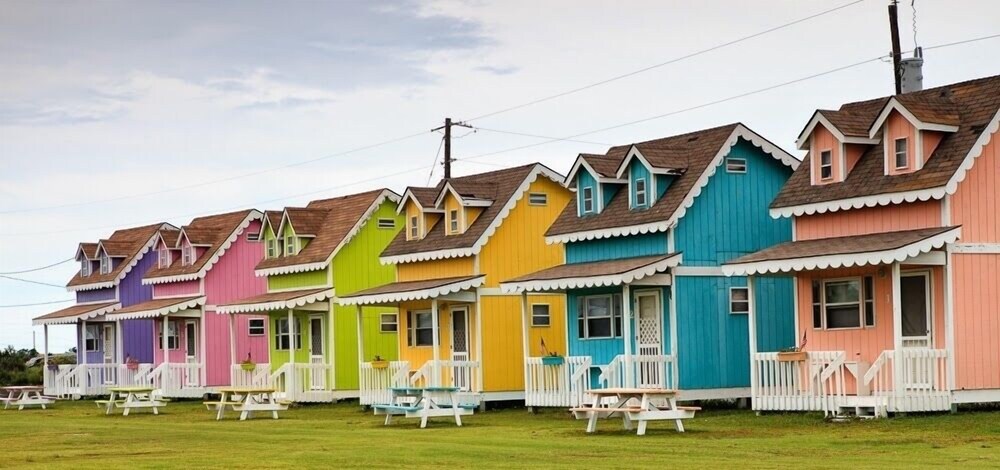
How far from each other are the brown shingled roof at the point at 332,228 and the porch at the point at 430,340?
16.8 ft

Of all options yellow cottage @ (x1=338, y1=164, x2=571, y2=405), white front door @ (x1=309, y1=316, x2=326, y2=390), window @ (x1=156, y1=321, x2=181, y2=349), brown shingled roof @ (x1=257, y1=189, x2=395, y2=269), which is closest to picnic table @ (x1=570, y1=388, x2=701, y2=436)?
yellow cottage @ (x1=338, y1=164, x2=571, y2=405)

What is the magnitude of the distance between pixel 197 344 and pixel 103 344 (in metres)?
9.46

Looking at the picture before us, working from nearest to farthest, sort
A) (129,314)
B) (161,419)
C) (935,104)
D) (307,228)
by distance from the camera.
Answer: (935,104) < (161,419) < (307,228) < (129,314)

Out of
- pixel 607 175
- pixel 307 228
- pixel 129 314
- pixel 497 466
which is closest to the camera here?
pixel 497 466

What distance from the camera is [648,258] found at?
35.2 meters

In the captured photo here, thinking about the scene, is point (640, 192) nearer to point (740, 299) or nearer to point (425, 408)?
point (740, 299)

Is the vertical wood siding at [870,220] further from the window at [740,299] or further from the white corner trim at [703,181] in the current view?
the window at [740,299]

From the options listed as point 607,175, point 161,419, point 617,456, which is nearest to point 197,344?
point 161,419

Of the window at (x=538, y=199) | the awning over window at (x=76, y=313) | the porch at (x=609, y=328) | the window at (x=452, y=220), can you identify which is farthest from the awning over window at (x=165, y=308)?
the porch at (x=609, y=328)

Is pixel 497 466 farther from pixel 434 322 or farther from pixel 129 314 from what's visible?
pixel 129 314

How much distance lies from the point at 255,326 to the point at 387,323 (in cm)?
866

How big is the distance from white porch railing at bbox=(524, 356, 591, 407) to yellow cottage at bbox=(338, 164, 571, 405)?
254 cm

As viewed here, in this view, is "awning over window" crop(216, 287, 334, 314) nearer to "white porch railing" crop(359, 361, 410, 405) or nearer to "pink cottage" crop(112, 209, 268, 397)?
"white porch railing" crop(359, 361, 410, 405)

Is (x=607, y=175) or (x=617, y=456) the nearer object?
(x=617, y=456)
